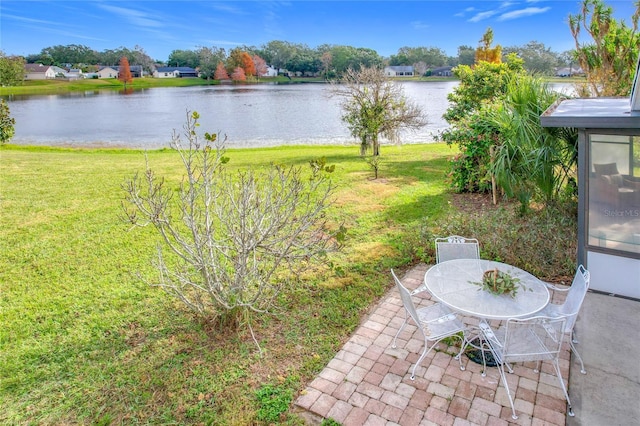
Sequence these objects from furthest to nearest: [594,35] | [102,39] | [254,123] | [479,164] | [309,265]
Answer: [102,39] → [254,123] → [594,35] → [479,164] → [309,265]

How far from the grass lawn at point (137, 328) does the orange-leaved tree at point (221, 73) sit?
248 ft

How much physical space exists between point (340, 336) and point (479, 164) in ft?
19.1

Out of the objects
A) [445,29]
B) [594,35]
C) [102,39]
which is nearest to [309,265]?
[594,35]

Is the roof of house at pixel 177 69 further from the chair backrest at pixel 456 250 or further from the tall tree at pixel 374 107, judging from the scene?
the chair backrest at pixel 456 250

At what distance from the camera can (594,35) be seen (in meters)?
13.1

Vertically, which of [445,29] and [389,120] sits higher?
[445,29]

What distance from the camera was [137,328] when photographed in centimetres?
425

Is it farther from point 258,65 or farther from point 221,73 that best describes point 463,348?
point 258,65

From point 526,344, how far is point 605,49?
1325cm

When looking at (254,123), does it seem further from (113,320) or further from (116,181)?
(113,320)

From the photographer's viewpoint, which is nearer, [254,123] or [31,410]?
[31,410]

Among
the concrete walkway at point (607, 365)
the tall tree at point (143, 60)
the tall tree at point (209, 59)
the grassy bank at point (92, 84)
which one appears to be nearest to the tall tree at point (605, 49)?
the concrete walkway at point (607, 365)

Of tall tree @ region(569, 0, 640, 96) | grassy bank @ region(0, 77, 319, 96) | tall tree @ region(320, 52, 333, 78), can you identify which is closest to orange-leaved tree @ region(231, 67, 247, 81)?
grassy bank @ region(0, 77, 319, 96)

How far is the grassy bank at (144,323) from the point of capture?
3.24 meters
